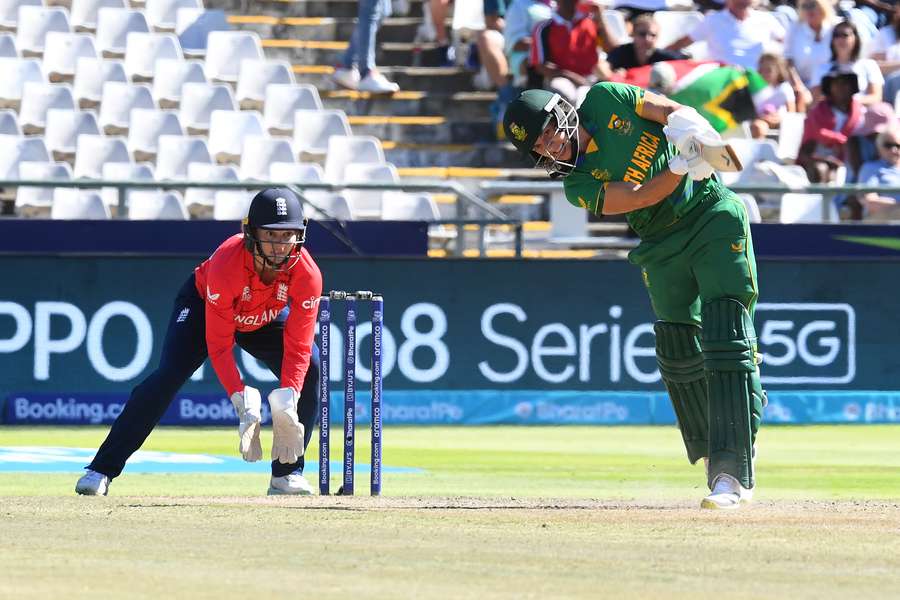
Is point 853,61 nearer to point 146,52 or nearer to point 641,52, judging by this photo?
point 641,52

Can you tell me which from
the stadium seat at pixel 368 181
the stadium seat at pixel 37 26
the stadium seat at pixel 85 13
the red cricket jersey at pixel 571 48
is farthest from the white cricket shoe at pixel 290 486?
the stadium seat at pixel 85 13

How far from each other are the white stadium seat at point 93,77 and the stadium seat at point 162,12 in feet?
4.18

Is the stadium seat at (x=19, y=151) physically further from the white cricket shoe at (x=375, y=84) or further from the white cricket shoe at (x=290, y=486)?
the white cricket shoe at (x=290, y=486)

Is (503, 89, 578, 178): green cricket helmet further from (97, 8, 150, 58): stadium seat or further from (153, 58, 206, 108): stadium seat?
(97, 8, 150, 58): stadium seat

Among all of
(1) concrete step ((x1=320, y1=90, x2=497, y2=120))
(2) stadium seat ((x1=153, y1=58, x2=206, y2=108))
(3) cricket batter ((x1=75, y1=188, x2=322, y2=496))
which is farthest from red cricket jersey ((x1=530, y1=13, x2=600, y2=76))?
(3) cricket batter ((x1=75, y1=188, x2=322, y2=496))

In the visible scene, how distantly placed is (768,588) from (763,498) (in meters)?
3.48

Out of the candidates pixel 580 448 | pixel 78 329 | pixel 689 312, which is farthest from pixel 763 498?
pixel 78 329

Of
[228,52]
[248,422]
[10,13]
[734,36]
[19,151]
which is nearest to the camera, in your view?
[248,422]

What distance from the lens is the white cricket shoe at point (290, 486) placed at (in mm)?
8664

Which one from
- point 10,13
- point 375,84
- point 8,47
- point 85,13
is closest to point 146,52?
point 85,13

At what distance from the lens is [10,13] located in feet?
59.5

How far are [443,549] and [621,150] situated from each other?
7.19 ft

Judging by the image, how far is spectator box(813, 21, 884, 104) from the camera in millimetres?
17266

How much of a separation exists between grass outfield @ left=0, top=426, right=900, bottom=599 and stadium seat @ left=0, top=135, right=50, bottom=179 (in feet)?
20.8
